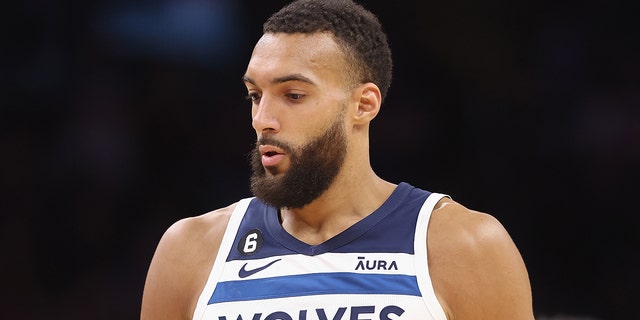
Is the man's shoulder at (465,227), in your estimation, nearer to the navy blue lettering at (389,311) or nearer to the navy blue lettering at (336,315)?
the navy blue lettering at (389,311)

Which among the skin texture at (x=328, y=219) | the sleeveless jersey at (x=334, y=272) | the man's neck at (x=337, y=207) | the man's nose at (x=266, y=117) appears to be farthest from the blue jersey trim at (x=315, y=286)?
the man's nose at (x=266, y=117)

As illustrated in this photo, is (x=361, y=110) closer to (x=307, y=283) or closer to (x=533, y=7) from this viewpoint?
(x=307, y=283)

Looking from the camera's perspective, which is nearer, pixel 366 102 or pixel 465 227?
pixel 465 227

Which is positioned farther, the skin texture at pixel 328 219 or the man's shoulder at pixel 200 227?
the man's shoulder at pixel 200 227

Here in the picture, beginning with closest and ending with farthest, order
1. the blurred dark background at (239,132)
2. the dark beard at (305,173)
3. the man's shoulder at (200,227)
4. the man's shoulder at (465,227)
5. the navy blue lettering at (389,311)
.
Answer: the navy blue lettering at (389,311), the man's shoulder at (465,227), the dark beard at (305,173), the man's shoulder at (200,227), the blurred dark background at (239,132)

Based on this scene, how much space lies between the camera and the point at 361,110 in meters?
3.36

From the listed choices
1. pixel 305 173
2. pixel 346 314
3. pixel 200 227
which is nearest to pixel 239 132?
pixel 200 227

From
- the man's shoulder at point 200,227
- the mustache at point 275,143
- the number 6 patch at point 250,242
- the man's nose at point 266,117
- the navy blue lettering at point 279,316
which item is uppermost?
the man's nose at point 266,117

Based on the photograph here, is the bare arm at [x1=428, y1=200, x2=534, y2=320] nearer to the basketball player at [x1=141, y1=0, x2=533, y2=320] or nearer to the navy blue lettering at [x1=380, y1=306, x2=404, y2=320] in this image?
the basketball player at [x1=141, y1=0, x2=533, y2=320]

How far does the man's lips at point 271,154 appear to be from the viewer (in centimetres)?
324

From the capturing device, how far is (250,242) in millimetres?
3361

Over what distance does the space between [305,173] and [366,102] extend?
13.2 inches

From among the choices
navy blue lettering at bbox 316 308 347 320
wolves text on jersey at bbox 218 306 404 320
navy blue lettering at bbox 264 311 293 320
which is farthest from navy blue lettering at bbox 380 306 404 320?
navy blue lettering at bbox 264 311 293 320

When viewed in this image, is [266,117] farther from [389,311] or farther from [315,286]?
[389,311]
